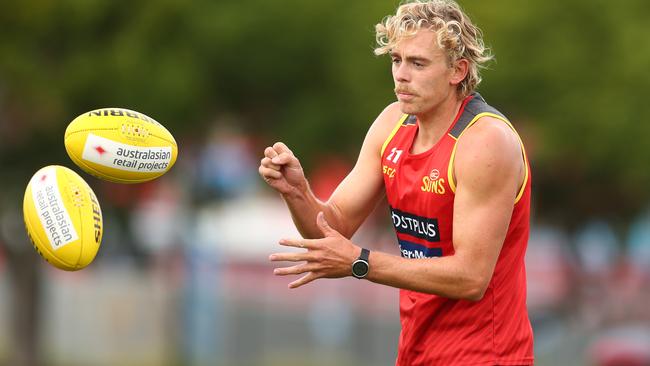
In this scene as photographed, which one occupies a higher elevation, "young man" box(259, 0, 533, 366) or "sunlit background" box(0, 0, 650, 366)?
"sunlit background" box(0, 0, 650, 366)

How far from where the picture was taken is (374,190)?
7.08 metres

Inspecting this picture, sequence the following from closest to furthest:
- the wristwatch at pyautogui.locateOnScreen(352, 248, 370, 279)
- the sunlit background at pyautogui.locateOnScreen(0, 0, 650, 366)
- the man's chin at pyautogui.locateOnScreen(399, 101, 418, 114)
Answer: the wristwatch at pyautogui.locateOnScreen(352, 248, 370, 279) → the man's chin at pyautogui.locateOnScreen(399, 101, 418, 114) → the sunlit background at pyautogui.locateOnScreen(0, 0, 650, 366)

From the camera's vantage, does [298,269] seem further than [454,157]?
No

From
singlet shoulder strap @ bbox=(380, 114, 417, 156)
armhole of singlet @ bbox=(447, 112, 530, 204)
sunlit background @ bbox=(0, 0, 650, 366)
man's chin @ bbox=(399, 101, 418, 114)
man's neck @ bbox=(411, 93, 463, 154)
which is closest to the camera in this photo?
armhole of singlet @ bbox=(447, 112, 530, 204)

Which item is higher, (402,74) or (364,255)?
(402,74)

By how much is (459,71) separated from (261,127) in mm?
13829

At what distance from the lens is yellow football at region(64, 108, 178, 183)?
7.21m

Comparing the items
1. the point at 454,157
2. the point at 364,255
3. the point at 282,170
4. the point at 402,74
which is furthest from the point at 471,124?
the point at 282,170

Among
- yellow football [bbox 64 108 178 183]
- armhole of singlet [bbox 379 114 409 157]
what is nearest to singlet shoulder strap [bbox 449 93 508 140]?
armhole of singlet [bbox 379 114 409 157]

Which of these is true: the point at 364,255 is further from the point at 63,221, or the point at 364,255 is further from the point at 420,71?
the point at 63,221

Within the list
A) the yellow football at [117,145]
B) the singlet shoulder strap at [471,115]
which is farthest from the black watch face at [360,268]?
the yellow football at [117,145]

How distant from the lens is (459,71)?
21.7 feet

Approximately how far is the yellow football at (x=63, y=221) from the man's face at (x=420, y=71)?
6.14 feet

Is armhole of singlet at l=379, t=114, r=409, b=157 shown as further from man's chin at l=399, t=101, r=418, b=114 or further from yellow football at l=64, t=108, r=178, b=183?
yellow football at l=64, t=108, r=178, b=183
